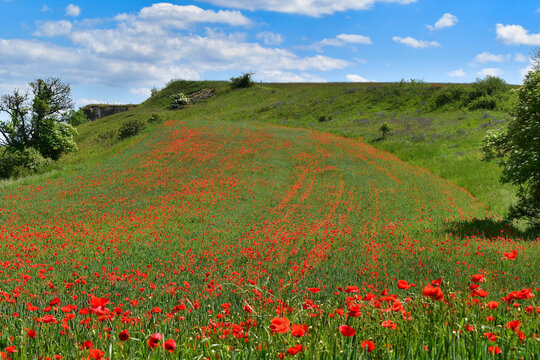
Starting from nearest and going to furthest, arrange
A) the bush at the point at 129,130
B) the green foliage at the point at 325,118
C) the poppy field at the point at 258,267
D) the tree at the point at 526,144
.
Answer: the poppy field at the point at 258,267, the tree at the point at 526,144, the bush at the point at 129,130, the green foliage at the point at 325,118

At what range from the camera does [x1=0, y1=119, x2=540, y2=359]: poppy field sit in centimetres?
296

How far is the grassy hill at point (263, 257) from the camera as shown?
3.04m

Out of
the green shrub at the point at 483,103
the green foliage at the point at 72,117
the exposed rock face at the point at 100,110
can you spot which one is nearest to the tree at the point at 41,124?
the green foliage at the point at 72,117

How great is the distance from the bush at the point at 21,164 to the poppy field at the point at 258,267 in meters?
7.16

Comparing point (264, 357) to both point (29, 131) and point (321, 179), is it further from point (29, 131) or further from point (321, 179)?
point (29, 131)

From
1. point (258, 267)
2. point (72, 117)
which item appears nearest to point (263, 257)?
point (258, 267)

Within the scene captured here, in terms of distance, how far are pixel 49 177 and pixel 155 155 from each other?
909 centimetres

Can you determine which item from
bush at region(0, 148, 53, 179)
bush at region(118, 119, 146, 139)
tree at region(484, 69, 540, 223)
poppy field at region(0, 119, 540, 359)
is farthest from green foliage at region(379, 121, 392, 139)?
bush at region(0, 148, 53, 179)

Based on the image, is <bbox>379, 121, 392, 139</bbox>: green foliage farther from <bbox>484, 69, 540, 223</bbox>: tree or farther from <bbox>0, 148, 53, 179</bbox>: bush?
<bbox>0, 148, 53, 179</bbox>: bush

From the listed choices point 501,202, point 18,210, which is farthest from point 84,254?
point 501,202

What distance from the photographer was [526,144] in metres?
13.0

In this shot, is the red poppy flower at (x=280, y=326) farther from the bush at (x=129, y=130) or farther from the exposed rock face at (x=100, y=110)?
the exposed rock face at (x=100, y=110)

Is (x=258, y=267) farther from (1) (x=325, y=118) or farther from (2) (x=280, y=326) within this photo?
(1) (x=325, y=118)

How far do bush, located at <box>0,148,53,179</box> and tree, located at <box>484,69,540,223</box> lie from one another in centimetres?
3483
